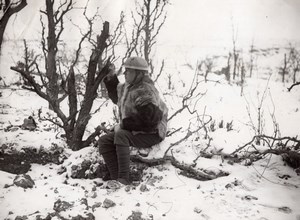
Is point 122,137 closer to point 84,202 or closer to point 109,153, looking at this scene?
point 109,153

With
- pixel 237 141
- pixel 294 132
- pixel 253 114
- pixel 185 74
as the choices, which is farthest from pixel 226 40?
pixel 237 141

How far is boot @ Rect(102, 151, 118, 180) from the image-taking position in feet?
10.3

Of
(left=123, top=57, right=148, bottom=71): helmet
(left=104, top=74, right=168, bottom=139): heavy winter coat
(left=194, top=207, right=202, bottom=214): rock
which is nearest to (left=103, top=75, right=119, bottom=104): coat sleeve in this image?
(left=104, top=74, right=168, bottom=139): heavy winter coat

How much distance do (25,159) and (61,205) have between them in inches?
47.7

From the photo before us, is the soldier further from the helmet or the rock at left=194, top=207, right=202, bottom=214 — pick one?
the rock at left=194, top=207, right=202, bottom=214

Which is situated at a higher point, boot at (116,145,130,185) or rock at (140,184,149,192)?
boot at (116,145,130,185)

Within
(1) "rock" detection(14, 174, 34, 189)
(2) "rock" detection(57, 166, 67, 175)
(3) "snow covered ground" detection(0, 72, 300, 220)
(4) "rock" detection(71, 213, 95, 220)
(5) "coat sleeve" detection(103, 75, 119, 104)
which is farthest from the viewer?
(5) "coat sleeve" detection(103, 75, 119, 104)

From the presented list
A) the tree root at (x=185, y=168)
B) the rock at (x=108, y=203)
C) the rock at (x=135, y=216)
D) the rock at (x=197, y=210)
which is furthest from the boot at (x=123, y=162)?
the rock at (x=197, y=210)

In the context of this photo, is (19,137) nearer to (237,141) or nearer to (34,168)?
(34,168)

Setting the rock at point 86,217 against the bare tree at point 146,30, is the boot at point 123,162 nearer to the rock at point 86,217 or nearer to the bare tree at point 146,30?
the rock at point 86,217

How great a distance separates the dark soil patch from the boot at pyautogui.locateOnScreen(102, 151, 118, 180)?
644 mm

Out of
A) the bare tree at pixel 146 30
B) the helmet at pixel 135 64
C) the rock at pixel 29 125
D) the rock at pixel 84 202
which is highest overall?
the bare tree at pixel 146 30

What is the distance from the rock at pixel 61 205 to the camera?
2393 mm

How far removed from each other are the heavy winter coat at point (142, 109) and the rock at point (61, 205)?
0.95 meters
